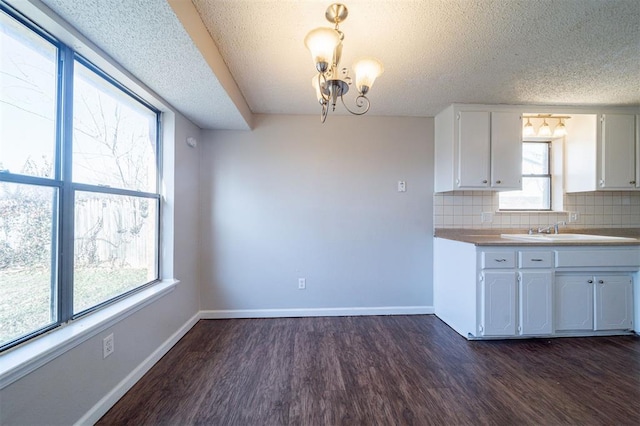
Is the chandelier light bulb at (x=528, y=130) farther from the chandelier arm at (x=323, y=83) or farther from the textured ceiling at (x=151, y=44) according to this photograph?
the textured ceiling at (x=151, y=44)

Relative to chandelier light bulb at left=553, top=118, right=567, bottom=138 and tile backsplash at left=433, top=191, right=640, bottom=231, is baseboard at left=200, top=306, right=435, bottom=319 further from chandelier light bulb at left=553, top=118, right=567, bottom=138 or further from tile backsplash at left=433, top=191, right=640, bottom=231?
chandelier light bulb at left=553, top=118, right=567, bottom=138

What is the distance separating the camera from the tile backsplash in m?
2.82

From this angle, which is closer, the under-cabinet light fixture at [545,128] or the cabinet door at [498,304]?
the cabinet door at [498,304]

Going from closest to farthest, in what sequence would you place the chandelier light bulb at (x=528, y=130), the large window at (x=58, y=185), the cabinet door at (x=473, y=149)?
1. the large window at (x=58, y=185)
2. the cabinet door at (x=473, y=149)
3. the chandelier light bulb at (x=528, y=130)

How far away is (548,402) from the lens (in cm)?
150

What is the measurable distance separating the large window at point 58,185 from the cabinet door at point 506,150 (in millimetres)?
3308

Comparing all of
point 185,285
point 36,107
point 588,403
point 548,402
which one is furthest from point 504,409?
point 36,107

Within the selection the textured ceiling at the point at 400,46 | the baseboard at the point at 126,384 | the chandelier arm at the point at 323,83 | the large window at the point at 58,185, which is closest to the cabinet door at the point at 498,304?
the textured ceiling at the point at 400,46

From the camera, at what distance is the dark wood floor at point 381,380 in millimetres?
1410

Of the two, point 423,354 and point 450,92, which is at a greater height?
point 450,92

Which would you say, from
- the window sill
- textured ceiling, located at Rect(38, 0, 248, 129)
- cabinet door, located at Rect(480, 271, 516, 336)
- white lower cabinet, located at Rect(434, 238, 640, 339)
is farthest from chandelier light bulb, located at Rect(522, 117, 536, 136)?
the window sill

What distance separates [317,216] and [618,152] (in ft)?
10.8

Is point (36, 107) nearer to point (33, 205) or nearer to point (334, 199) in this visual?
point (33, 205)

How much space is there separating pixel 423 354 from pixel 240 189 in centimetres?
239
